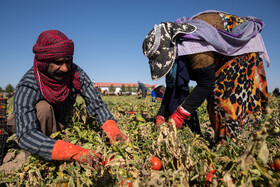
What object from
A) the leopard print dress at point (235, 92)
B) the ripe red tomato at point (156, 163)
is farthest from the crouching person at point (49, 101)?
the leopard print dress at point (235, 92)

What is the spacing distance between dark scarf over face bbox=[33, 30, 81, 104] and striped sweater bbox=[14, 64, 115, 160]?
0.25ft

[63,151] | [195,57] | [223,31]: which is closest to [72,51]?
[63,151]

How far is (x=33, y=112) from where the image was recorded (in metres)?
1.78

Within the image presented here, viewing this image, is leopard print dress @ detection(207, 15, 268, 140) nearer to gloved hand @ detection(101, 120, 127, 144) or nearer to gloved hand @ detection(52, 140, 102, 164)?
gloved hand @ detection(101, 120, 127, 144)

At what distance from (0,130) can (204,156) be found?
281 centimetres

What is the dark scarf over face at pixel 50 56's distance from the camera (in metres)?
1.75

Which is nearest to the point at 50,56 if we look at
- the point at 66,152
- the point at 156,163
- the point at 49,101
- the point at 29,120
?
the point at 49,101

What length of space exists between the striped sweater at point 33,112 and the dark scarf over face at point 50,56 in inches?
3.0

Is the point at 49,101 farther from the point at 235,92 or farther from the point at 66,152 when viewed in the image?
the point at 235,92

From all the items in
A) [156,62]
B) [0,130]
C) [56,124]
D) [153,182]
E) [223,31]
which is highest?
[223,31]

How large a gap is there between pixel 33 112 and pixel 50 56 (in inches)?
22.5

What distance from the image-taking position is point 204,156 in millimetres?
1261

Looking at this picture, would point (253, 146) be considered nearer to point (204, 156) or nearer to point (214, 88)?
point (204, 156)

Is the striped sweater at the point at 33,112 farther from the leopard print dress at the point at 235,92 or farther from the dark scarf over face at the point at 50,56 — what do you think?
the leopard print dress at the point at 235,92
